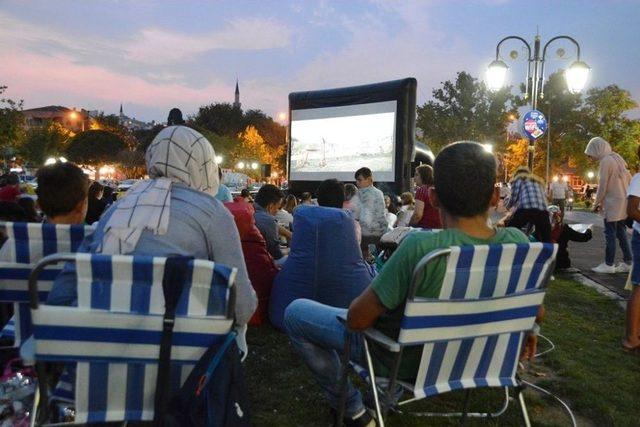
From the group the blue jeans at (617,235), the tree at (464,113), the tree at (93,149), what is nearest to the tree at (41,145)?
the tree at (93,149)

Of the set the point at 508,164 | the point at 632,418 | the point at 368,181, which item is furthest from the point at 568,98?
the point at 632,418

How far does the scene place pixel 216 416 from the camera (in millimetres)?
1894

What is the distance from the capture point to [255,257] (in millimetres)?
4859

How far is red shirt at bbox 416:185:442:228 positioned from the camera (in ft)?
23.2

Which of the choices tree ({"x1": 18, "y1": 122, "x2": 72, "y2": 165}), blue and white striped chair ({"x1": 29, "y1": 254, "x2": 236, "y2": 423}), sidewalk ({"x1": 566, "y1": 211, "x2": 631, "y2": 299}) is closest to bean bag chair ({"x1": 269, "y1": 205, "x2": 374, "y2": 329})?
blue and white striped chair ({"x1": 29, "y1": 254, "x2": 236, "y2": 423})

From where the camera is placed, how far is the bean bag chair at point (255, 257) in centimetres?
468

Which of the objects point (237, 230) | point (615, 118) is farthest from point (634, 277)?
point (615, 118)

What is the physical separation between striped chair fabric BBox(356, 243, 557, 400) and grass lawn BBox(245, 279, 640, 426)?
0.95 m

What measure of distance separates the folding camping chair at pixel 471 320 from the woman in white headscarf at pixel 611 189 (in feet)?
22.3

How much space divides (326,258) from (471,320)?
2.33 metres

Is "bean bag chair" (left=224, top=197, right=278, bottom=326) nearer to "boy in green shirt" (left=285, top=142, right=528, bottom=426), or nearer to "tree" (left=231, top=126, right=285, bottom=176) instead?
"boy in green shirt" (left=285, top=142, right=528, bottom=426)

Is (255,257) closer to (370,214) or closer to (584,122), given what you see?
(370,214)

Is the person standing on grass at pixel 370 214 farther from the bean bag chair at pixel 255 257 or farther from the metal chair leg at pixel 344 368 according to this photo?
the metal chair leg at pixel 344 368

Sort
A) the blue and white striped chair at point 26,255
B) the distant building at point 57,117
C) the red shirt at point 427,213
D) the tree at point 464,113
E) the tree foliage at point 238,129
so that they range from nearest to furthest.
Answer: the blue and white striped chair at point 26,255 < the red shirt at point 427,213 < the tree at point 464,113 < the tree foliage at point 238,129 < the distant building at point 57,117
